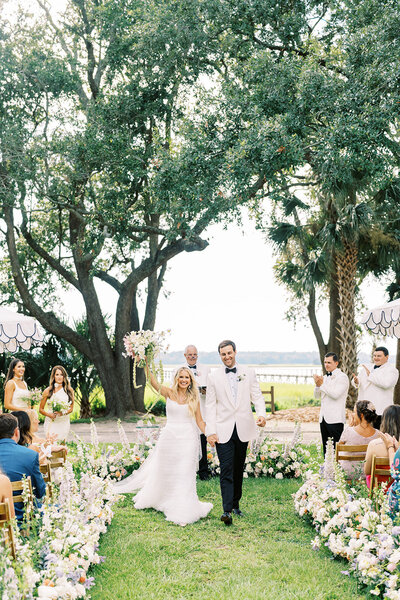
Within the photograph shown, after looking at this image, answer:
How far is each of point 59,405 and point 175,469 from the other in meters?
2.45

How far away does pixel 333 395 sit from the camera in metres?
8.75

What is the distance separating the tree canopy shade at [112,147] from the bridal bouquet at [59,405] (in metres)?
7.11

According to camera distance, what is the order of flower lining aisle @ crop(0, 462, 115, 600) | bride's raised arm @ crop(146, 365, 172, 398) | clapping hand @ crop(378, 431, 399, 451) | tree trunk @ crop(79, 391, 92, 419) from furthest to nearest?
tree trunk @ crop(79, 391, 92, 419) → bride's raised arm @ crop(146, 365, 172, 398) → clapping hand @ crop(378, 431, 399, 451) → flower lining aisle @ crop(0, 462, 115, 600)

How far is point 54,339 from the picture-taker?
21.6m

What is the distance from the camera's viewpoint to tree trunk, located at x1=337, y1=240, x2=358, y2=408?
17.7m

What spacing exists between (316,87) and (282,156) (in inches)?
65.9

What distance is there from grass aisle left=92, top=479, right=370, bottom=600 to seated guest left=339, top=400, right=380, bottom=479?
83 centimetres

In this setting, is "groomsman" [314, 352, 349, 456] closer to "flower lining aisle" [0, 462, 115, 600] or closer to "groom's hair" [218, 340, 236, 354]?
"groom's hair" [218, 340, 236, 354]

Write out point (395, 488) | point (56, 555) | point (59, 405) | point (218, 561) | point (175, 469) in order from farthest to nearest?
1. point (59, 405)
2. point (175, 469)
3. point (218, 561)
4. point (395, 488)
5. point (56, 555)

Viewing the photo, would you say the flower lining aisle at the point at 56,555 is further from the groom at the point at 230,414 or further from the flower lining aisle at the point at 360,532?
the flower lining aisle at the point at 360,532

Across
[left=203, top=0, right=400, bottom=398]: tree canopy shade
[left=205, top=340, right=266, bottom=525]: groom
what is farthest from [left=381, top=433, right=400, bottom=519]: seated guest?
[left=203, top=0, right=400, bottom=398]: tree canopy shade

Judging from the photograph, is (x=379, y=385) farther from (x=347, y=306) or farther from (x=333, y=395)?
(x=347, y=306)

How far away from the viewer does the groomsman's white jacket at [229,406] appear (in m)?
6.98

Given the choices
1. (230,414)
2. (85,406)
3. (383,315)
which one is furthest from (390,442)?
(85,406)
